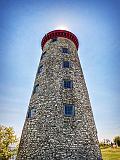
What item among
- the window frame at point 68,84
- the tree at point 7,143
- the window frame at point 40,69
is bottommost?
the tree at point 7,143

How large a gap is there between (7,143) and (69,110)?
20931 millimetres

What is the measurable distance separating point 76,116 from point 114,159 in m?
18.4

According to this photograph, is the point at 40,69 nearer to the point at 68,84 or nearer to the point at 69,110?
the point at 68,84

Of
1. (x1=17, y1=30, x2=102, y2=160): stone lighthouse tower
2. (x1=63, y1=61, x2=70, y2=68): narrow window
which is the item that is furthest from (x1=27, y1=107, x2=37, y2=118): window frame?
(x1=63, y1=61, x2=70, y2=68): narrow window

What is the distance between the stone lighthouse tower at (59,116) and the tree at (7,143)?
16.0 metres

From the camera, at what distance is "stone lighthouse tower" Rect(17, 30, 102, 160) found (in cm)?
1710

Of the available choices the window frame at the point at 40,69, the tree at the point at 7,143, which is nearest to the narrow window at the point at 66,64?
the window frame at the point at 40,69

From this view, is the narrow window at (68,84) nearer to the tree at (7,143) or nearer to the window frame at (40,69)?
the window frame at (40,69)

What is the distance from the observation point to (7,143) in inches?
1377

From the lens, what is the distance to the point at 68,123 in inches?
720

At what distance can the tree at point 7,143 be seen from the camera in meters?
33.4

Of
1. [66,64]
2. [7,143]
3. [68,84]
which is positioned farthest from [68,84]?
[7,143]

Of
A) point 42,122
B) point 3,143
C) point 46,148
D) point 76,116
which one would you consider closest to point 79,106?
point 76,116

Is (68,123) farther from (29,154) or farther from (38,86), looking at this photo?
(38,86)
